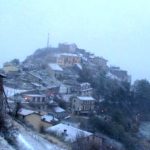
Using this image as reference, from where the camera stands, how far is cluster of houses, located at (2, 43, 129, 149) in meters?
21.6

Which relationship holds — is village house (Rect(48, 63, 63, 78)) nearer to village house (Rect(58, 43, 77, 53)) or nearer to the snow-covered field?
village house (Rect(58, 43, 77, 53))

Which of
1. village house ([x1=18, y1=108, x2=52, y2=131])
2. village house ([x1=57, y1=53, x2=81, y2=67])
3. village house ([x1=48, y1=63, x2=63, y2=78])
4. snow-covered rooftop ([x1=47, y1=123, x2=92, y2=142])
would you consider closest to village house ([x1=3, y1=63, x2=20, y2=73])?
village house ([x1=48, y1=63, x2=63, y2=78])

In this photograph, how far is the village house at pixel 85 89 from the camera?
94.7ft

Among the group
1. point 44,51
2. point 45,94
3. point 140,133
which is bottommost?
point 140,133

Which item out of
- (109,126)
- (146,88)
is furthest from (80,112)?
(146,88)

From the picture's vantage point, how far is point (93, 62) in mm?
39219

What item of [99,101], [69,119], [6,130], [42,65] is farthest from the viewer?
[42,65]

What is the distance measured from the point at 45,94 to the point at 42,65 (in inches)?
317

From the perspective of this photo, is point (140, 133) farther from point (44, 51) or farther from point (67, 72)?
point (44, 51)

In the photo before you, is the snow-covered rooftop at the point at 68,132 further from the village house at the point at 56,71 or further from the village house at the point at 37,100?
the village house at the point at 56,71

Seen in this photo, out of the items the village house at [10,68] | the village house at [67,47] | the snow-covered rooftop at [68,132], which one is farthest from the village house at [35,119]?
the village house at [67,47]

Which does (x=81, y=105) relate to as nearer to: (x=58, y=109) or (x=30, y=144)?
(x=58, y=109)

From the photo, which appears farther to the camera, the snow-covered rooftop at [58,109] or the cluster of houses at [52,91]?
the snow-covered rooftop at [58,109]

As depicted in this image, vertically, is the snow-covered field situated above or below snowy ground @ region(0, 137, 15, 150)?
below
